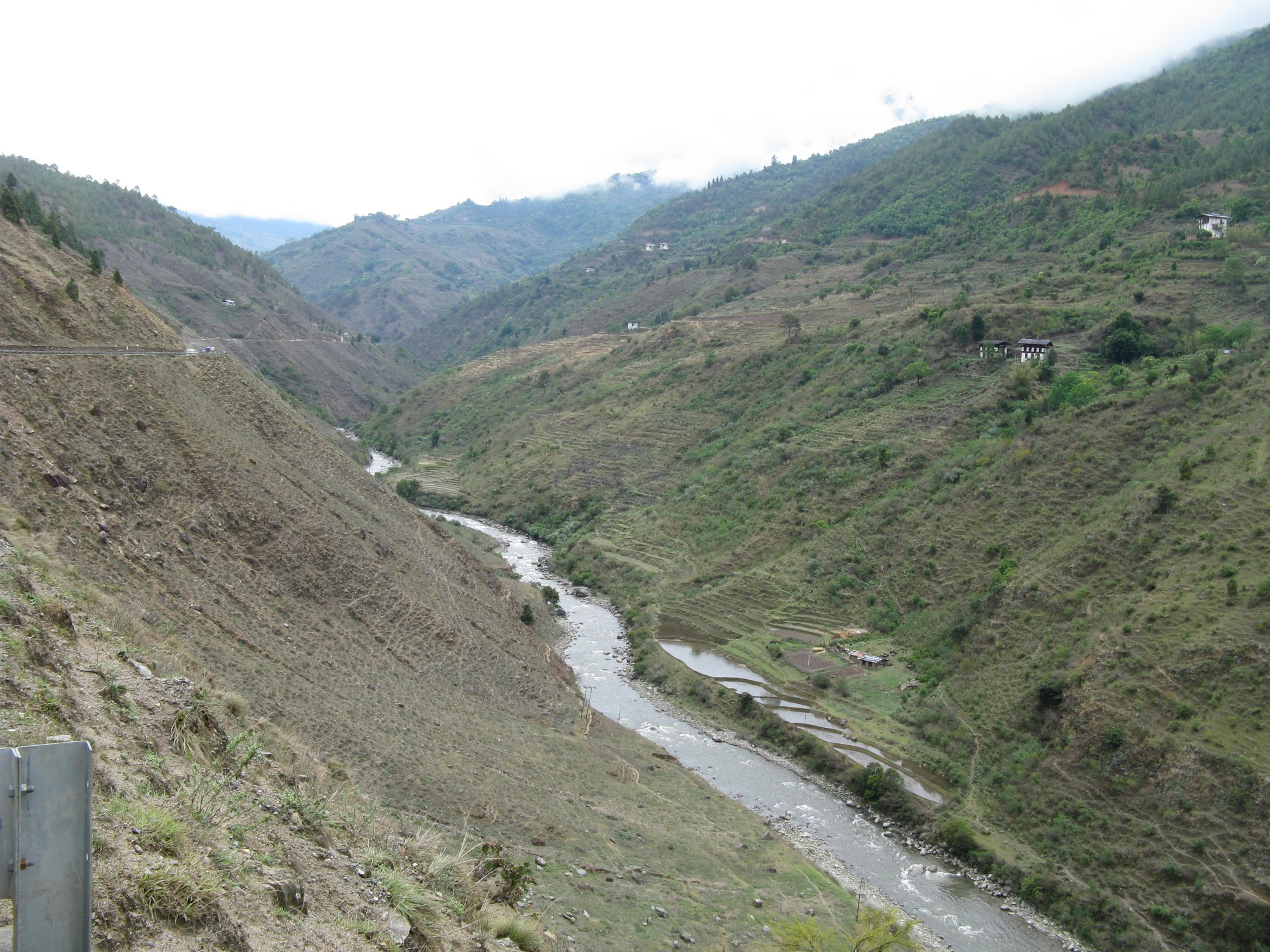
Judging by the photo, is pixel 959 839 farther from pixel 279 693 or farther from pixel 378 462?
pixel 378 462

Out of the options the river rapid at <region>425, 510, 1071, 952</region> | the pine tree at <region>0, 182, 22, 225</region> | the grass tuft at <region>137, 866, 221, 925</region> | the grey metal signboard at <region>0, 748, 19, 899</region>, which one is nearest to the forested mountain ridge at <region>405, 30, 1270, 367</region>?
the river rapid at <region>425, 510, 1071, 952</region>

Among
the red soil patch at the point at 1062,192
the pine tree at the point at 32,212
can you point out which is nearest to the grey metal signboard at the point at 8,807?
the pine tree at the point at 32,212

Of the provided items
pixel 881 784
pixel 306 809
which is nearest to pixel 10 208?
pixel 306 809

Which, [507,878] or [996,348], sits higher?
[996,348]

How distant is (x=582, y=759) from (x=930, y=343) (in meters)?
45.2

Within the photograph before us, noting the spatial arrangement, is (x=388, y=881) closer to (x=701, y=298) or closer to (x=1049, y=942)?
(x=1049, y=942)

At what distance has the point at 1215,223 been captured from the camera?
69.8m

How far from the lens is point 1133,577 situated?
3603cm

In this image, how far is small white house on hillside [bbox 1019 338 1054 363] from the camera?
56.2m

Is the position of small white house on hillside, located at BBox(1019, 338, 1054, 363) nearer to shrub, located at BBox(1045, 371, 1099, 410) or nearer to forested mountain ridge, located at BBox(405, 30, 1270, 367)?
shrub, located at BBox(1045, 371, 1099, 410)

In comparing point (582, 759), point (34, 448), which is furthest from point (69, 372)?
point (582, 759)

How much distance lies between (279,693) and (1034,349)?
51.5 m

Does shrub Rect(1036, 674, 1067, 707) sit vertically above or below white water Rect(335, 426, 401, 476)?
below

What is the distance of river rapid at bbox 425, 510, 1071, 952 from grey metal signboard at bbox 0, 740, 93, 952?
26.1m
